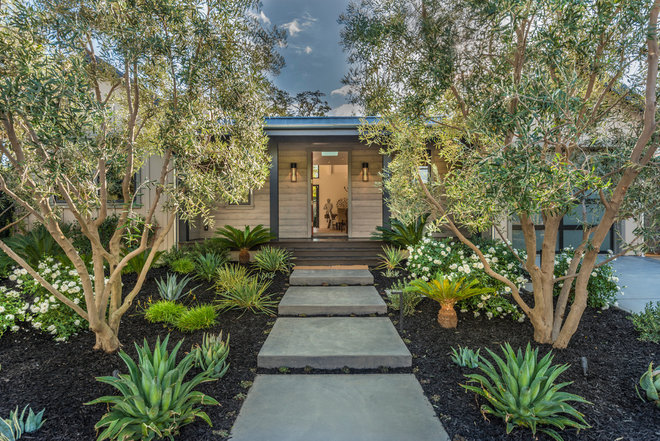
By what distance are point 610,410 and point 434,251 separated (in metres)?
2.79

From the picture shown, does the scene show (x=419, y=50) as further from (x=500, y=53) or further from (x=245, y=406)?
(x=245, y=406)

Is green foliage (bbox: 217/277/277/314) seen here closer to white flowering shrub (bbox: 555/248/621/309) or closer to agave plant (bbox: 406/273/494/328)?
agave plant (bbox: 406/273/494/328)

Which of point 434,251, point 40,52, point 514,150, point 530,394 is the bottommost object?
point 530,394

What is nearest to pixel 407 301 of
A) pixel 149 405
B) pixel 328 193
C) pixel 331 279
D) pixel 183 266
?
pixel 331 279

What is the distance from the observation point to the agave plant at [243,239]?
23.5 ft

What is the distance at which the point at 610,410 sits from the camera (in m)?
2.35

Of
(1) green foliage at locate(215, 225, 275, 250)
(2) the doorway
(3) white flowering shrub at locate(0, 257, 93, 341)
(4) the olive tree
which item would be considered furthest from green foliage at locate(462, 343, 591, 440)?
(2) the doorway

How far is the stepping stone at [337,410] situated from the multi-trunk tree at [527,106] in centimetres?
152

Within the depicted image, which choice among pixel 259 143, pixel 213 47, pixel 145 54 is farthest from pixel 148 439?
pixel 213 47

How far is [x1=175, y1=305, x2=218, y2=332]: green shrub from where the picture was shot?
12.3ft

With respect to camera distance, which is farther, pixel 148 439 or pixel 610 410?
pixel 610 410

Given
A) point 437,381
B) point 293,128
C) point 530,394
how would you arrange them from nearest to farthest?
point 530,394 → point 437,381 → point 293,128

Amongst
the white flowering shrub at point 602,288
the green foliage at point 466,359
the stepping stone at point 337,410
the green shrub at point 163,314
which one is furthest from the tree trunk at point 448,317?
the green shrub at point 163,314

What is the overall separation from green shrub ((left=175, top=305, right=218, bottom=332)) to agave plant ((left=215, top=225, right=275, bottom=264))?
335 cm
